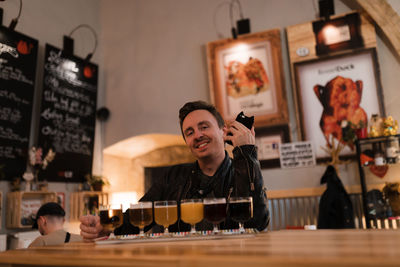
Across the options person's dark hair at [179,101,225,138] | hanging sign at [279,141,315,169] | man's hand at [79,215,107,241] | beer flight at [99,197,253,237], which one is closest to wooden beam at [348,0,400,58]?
hanging sign at [279,141,315,169]

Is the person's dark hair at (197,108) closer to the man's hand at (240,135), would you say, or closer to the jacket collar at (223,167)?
the jacket collar at (223,167)

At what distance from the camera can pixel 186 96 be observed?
195 inches

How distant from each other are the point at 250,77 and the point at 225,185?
113 inches

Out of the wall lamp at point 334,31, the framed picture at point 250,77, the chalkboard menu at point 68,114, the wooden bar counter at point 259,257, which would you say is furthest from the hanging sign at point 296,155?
the wooden bar counter at point 259,257

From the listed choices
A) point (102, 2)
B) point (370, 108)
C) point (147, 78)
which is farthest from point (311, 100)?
point (102, 2)

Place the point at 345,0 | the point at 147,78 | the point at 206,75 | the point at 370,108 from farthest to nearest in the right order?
the point at 147,78 → the point at 206,75 → the point at 345,0 → the point at 370,108

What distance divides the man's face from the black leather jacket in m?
0.10

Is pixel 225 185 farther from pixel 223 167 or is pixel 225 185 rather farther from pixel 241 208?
pixel 241 208

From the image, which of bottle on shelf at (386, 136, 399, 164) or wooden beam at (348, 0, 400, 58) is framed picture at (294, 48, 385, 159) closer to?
wooden beam at (348, 0, 400, 58)

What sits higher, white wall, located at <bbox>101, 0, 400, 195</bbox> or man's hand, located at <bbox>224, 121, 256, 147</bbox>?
white wall, located at <bbox>101, 0, 400, 195</bbox>

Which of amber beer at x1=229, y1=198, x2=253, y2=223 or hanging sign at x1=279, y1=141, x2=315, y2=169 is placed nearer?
amber beer at x1=229, y1=198, x2=253, y2=223

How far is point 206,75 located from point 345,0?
189 centimetres

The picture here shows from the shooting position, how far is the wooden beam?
3.73m

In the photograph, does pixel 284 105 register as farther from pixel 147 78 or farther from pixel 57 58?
pixel 57 58
